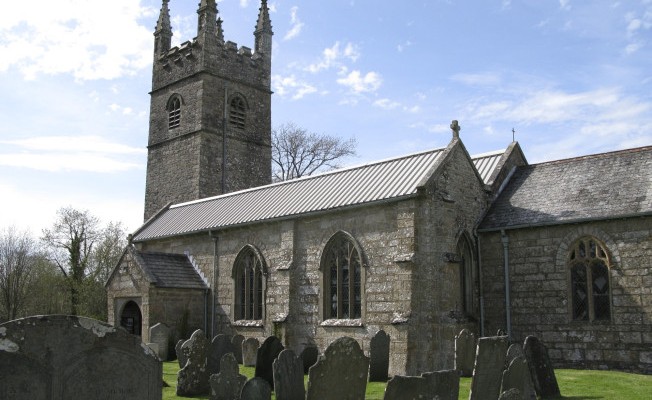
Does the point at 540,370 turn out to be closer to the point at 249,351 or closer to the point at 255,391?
the point at 255,391

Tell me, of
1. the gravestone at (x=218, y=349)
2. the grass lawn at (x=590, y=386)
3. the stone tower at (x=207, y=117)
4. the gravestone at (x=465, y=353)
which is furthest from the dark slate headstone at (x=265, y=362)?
the stone tower at (x=207, y=117)

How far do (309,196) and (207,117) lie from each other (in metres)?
14.8

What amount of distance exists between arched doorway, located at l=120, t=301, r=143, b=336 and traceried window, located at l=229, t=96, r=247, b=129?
14539mm

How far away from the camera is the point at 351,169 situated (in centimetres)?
2289

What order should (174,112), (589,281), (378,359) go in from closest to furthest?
(378,359), (589,281), (174,112)

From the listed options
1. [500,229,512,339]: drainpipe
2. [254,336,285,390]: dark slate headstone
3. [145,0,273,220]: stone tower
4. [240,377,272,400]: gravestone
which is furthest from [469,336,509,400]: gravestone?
[145,0,273,220]: stone tower

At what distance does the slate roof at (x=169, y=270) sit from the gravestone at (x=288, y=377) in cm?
1209

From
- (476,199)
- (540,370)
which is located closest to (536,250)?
(476,199)

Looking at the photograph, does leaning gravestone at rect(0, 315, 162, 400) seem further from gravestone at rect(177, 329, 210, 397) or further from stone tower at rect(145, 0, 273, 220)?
stone tower at rect(145, 0, 273, 220)

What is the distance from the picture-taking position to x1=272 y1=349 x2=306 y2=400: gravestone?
1156 centimetres

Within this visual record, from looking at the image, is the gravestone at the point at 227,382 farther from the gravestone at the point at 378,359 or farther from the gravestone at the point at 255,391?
the gravestone at the point at 378,359

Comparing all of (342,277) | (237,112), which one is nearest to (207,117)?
(237,112)

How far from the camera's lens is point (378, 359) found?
15.4 metres

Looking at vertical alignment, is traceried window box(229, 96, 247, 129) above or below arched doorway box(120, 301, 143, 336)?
above
